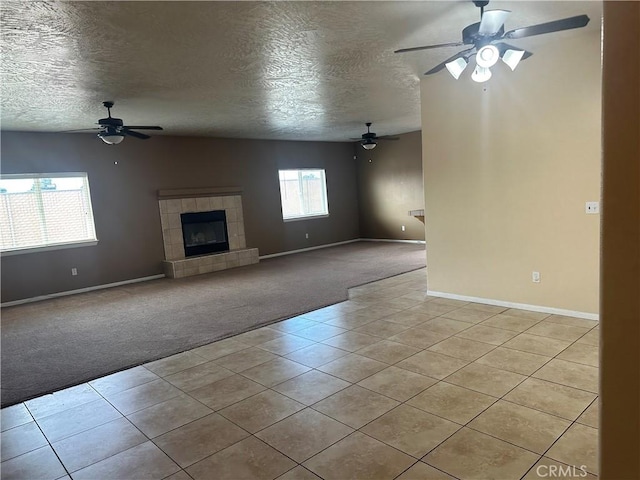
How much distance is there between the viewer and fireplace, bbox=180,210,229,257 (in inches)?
310

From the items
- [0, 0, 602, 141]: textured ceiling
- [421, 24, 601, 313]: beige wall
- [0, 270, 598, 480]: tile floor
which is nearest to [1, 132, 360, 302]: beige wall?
[0, 0, 602, 141]: textured ceiling

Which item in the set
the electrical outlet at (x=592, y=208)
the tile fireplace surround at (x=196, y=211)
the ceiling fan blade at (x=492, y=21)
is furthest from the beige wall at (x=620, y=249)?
the tile fireplace surround at (x=196, y=211)

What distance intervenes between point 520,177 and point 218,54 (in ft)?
9.87

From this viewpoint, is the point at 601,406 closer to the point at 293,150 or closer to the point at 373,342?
the point at 373,342

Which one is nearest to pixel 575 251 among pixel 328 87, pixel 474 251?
pixel 474 251

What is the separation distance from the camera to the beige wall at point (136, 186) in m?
6.25

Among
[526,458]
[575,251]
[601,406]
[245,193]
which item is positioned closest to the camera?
[601,406]

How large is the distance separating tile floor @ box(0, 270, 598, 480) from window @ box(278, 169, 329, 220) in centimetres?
590

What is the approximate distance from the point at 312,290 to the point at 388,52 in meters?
3.23

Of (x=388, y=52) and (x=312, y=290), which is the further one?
(x=312, y=290)

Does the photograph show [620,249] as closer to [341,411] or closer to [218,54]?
[341,411]

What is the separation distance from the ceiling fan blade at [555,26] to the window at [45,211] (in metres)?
6.45

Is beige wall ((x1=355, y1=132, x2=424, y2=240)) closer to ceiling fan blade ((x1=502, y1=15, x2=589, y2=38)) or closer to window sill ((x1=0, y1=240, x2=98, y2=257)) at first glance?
window sill ((x1=0, y1=240, x2=98, y2=257))

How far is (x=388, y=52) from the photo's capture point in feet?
11.8
